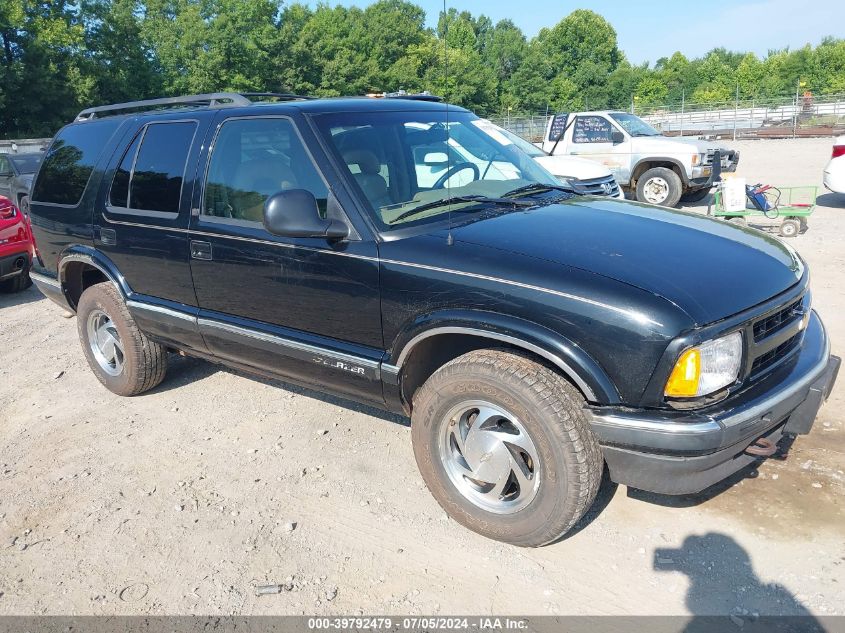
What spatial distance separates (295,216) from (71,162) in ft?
9.23

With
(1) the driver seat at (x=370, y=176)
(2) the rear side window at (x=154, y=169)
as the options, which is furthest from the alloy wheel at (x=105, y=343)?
(1) the driver seat at (x=370, y=176)

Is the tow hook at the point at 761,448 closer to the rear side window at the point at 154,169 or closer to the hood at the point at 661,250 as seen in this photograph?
the hood at the point at 661,250

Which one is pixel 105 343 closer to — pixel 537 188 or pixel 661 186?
pixel 537 188

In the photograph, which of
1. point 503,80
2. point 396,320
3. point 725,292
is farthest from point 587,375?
point 503,80

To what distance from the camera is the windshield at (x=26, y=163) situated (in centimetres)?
1298

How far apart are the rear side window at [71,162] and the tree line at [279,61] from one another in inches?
840

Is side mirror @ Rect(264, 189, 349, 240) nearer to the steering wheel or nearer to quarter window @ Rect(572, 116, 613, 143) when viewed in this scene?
the steering wheel

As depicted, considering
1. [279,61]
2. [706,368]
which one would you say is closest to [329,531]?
[706,368]

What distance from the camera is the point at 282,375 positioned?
393cm

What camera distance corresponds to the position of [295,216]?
3.11 metres

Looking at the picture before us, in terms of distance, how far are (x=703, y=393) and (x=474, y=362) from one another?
3.06ft

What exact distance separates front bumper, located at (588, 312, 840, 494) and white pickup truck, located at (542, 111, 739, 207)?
8.98 m

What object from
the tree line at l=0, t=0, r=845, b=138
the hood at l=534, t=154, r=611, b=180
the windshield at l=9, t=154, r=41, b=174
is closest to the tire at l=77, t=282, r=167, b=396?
the hood at l=534, t=154, r=611, b=180

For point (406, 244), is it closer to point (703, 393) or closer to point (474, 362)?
point (474, 362)
